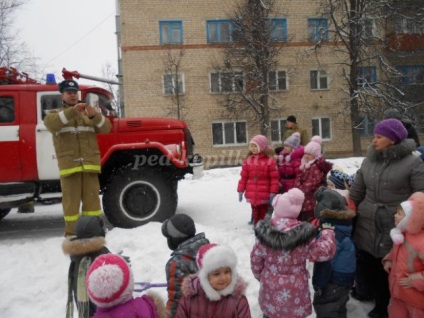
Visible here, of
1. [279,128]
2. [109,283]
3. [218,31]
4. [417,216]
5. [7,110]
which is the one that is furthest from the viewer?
[279,128]

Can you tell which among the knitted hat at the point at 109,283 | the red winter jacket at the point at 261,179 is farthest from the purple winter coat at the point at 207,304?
the red winter jacket at the point at 261,179

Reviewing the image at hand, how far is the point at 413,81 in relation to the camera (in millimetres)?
22516

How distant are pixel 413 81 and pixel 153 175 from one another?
20.5 metres

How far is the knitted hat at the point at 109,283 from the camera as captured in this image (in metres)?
2.03

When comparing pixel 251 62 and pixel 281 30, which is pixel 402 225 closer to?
pixel 251 62

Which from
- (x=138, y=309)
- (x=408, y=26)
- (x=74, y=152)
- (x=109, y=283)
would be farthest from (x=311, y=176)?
(x=408, y=26)

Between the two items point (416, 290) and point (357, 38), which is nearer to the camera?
point (416, 290)

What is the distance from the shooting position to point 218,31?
21.8 meters

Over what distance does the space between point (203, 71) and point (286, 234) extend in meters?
19.4

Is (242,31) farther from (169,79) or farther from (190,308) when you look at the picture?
(190,308)

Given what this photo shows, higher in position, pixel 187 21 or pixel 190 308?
pixel 187 21

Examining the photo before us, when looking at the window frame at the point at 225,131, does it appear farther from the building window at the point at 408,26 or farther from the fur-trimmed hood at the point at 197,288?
the fur-trimmed hood at the point at 197,288

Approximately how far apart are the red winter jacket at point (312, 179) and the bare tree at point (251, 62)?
47.9 ft

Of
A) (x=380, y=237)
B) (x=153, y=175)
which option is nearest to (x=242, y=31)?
(x=153, y=175)
